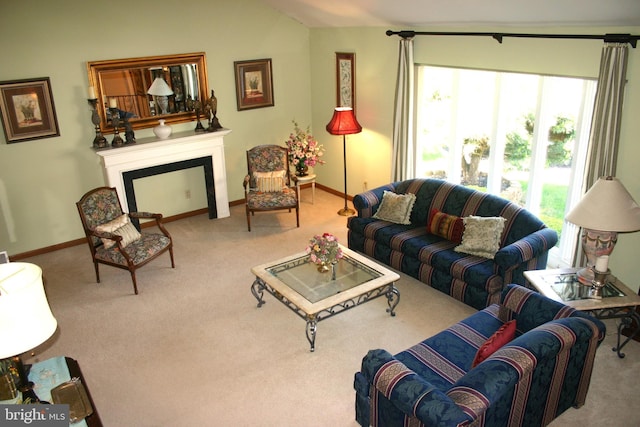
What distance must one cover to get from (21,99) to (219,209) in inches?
112

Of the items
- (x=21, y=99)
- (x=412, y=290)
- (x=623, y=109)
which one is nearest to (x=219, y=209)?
(x=21, y=99)

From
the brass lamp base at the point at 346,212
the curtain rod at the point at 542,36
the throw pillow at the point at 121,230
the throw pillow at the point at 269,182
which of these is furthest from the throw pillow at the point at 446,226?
the throw pillow at the point at 121,230

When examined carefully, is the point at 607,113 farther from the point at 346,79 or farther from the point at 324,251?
the point at 346,79

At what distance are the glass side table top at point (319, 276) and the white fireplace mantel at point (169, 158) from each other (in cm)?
269

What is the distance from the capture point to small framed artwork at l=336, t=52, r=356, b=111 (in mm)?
7625

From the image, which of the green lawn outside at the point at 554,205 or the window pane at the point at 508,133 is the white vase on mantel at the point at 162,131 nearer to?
the window pane at the point at 508,133

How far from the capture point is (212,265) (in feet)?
20.8

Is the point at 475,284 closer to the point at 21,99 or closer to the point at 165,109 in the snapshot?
the point at 165,109

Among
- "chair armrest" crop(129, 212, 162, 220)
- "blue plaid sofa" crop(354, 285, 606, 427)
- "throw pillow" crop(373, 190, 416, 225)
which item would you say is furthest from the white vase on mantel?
"blue plaid sofa" crop(354, 285, 606, 427)

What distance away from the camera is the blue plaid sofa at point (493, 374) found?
2.99 meters

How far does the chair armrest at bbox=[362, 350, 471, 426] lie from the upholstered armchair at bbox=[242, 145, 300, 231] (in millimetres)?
3911

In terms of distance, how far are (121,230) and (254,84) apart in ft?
10.3

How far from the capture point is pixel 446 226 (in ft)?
18.5

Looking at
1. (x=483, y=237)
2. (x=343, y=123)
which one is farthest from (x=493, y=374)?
(x=343, y=123)
